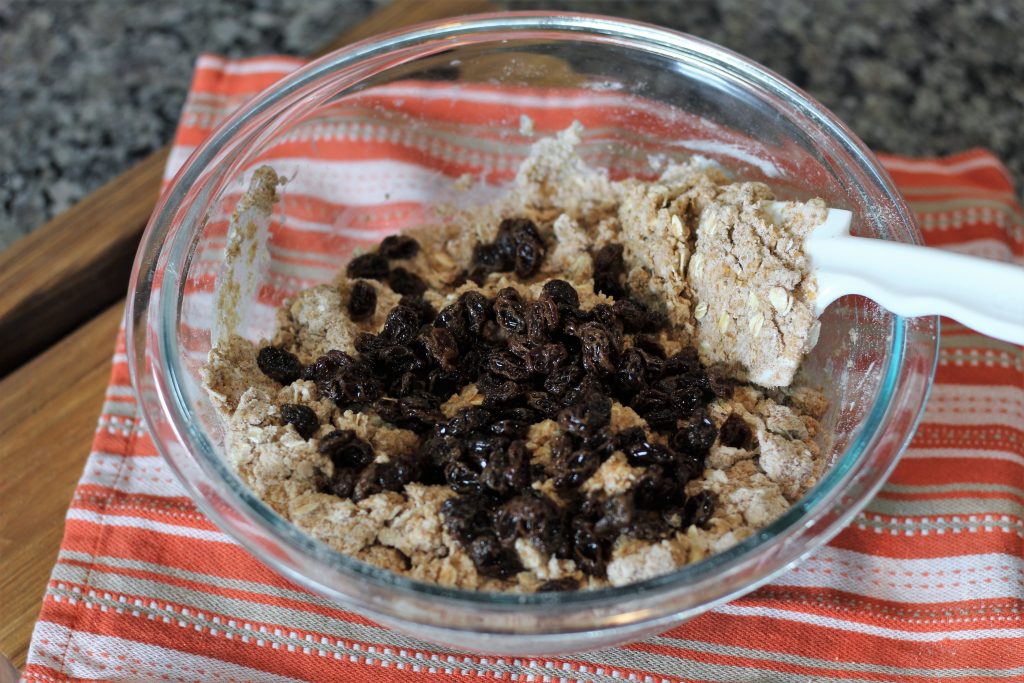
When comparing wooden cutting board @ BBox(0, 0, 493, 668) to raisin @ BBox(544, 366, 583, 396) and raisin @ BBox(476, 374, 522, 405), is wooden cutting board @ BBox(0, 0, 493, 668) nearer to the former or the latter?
raisin @ BBox(476, 374, 522, 405)

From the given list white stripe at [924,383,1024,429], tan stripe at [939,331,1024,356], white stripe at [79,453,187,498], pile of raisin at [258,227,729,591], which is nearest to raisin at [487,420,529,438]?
pile of raisin at [258,227,729,591]

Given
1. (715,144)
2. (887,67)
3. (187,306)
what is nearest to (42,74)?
(187,306)

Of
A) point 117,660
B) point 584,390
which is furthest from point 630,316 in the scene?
point 117,660

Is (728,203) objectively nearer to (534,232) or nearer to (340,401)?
(534,232)

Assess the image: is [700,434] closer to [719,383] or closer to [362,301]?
[719,383]

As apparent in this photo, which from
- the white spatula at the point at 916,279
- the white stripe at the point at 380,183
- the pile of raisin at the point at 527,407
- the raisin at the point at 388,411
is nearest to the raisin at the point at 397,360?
the pile of raisin at the point at 527,407
